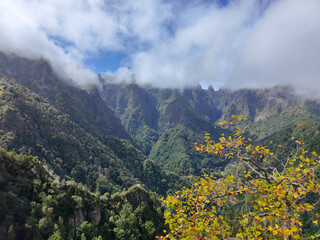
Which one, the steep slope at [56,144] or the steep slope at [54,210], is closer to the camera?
the steep slope at [54,210]

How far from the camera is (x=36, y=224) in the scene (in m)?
37.9

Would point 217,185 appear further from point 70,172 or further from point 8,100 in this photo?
point 8,100

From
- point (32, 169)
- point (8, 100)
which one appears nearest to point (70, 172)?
point (8, 100)

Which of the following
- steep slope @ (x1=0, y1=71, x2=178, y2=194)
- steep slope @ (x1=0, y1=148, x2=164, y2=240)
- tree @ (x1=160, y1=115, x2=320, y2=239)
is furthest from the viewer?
steep slope @ (x1=0, y1=71, x2=178, y2=194)

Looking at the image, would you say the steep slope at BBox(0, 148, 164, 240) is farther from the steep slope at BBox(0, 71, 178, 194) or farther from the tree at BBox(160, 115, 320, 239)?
the steep slope at BBox(0, 71, 178, 194)

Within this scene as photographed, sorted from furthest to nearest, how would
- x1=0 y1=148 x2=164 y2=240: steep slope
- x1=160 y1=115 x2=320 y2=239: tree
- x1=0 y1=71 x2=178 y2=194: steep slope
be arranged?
1. x1=0 y1=71 x2=178 y2=194: steep slope
2. x1=0 y1=148 x2=164 y2=240: steep slope
3. x1=160 y1=115 x2=320 y2=239: tree

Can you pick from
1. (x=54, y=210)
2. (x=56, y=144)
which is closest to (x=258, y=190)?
(x=54, y=210)

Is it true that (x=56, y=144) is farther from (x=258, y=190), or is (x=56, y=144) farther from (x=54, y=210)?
(x=258, y=190)

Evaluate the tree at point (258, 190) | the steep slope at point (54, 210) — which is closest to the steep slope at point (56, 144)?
the steep slope at point (54, 210)

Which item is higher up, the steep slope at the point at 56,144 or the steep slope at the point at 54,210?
the steep slope at the point at 56,144

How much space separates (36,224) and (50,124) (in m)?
148

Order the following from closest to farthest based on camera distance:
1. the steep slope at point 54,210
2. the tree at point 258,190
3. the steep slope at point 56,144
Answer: the tree at point 258,190, the steep slope at point 54,210, the steep slope at point 56,144

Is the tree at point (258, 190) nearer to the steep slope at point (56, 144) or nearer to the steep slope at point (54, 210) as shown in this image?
the steep slope at point (54, 210)

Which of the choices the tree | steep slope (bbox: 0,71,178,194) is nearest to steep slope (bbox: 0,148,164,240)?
the tree
